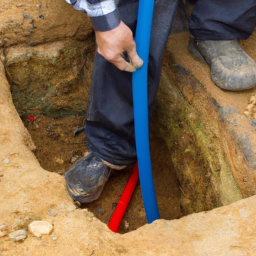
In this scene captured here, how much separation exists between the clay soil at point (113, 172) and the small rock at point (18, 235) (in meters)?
0.70

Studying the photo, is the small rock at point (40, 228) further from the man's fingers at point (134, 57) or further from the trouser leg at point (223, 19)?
the trouser leg at point (223, 19)

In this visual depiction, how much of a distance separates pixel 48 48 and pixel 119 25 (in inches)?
28.3

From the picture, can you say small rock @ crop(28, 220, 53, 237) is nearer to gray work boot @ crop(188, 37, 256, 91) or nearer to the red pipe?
the red pipe

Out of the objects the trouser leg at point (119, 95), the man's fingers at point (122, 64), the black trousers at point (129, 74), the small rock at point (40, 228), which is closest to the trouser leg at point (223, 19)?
the black trousers at point (129, 74)

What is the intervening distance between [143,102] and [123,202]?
1.88 ft

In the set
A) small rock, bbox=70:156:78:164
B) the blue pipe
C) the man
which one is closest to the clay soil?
small rock, bbox=70:156:78:164

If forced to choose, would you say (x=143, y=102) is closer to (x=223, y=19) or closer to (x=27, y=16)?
(x=223, y=19)

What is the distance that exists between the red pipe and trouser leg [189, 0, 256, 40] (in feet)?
2.37

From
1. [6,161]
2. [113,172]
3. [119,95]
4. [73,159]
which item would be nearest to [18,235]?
[6,161]

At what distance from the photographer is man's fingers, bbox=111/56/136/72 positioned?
1.00 meters

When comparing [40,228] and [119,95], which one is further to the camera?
[119,95]

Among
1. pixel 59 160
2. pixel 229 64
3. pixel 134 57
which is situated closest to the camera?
pixel 134 57

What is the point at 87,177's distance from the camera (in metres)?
1.34

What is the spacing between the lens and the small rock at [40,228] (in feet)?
2.67
